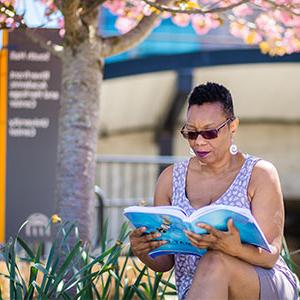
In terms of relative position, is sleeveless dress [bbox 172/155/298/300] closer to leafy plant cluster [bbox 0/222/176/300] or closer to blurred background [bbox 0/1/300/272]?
leafy plant cluster [bbox 0/222/176/300]

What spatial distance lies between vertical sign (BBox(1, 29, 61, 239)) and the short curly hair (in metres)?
3.10

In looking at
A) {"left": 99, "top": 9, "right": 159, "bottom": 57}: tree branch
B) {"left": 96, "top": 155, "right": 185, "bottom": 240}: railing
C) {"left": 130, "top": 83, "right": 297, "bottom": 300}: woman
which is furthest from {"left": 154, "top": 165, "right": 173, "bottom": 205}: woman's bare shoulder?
{"left": 96, "top": 155, "right": 185, "bottom": 240}: railing

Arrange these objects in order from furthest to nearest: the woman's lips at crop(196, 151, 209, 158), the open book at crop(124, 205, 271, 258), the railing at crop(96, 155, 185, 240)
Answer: the railing at crop(96, 155, 185, 240)
the woman's lips at crop(196, 151, 209, 158)
the open book at crop(124, 205, 271, 258)

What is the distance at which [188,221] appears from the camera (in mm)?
3342

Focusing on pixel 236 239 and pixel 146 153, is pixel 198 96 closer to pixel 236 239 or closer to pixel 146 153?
pixel 236 239

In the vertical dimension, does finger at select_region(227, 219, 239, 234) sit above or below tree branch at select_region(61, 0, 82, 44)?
below

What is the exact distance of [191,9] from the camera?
4.59 m

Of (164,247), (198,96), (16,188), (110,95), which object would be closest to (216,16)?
(198,96)

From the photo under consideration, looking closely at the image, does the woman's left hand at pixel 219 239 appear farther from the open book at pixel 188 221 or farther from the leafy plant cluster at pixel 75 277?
the leafy plant cluster at pixel 75 277

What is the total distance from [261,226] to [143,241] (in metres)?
0.47

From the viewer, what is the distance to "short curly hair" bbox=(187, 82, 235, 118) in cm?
381

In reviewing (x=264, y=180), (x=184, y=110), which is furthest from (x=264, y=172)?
(x=184, y=110)

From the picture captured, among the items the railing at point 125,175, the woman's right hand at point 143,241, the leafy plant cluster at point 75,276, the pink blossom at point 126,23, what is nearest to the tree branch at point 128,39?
the pink blossom at point 126,23

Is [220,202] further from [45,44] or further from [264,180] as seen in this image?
[45,44]
